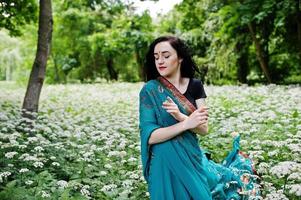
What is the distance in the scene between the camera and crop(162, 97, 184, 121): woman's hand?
3.00 metres

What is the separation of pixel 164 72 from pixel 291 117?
543 cm

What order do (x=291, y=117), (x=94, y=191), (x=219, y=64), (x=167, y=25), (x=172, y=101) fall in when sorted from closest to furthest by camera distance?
(x=172, y=101) → (x=94, y=191) → (x=291, y=117) → (x=219, y=64) → (x=167, y=25)

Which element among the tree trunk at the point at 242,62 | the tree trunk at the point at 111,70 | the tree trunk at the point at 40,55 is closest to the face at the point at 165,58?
the tree trunk at the point at 40,55

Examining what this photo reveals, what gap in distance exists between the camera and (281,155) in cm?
550

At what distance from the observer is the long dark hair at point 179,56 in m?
3.28

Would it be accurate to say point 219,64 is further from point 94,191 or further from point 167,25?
point 94,191

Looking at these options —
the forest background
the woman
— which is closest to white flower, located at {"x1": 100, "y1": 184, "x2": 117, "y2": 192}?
the woman

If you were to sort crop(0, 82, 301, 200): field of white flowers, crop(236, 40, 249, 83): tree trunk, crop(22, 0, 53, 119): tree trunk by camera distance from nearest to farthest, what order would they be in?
1. crop(0, 82, 301, 200): field of white flowers
2. crop(22, 0, 53, 119): tree trunk
3. crop(236, 40, 249, 83): tree trunk

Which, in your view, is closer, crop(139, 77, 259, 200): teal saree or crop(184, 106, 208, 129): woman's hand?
crop(184, 106, 208, 129): woman's hand

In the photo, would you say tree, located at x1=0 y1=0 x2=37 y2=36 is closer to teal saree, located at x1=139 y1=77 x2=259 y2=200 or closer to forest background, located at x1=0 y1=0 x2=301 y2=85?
forest background, located at x1=0 y1=0 x2=301 y2=85

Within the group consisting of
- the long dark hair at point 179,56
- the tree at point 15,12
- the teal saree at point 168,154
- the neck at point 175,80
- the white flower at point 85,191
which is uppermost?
the tree at point 15,12

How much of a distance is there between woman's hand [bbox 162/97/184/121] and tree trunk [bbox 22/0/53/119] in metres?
6.35

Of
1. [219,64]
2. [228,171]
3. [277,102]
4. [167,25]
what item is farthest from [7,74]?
[228,171]

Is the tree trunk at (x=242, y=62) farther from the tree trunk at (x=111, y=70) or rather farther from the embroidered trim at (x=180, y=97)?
the tree trunk at (x=111, y=70)
